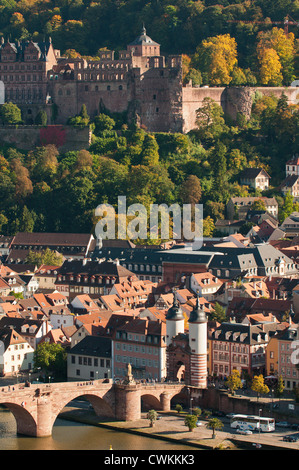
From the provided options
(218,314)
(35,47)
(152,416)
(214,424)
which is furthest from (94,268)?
(214,424)

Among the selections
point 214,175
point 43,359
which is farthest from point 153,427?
point 214,175

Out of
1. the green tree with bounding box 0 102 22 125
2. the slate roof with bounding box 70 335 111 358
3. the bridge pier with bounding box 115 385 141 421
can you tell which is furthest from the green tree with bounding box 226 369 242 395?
the green tree with bounding box 0 102 22 125

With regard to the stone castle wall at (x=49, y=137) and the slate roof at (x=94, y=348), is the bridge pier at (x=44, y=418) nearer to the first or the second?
the slate roof at (x=94, y=348)

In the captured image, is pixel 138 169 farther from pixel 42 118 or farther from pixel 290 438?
pixel 290 438

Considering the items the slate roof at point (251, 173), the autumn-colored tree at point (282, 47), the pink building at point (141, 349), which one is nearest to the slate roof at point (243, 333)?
the pink building at point (141, 349)

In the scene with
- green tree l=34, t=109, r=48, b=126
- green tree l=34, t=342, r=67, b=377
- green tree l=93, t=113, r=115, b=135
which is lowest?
green tree l=34, t=342, r=67, b=377

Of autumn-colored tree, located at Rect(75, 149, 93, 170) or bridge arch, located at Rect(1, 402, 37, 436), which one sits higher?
autumn-colored tree, located at Rect(75, 149, 93, 170)

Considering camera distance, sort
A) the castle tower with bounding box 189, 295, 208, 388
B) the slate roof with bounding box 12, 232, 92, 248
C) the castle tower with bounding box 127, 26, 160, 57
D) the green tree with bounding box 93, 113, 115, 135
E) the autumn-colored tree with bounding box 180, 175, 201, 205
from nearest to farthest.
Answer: the castle tower with bounding box 189, 295, 208, 388
the slate roof with bounding box 12, 232, 92, 248
the autumn-colored tree with bounding box 180, 175, 201, 205
the green tree with bounding box 93, 113, 115, 135
the castle tower with bounding box 127, 26, 160, 57

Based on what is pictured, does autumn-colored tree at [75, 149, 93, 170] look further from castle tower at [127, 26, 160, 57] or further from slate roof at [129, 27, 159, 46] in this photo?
slate roof at [129, 27, 159, 46]
